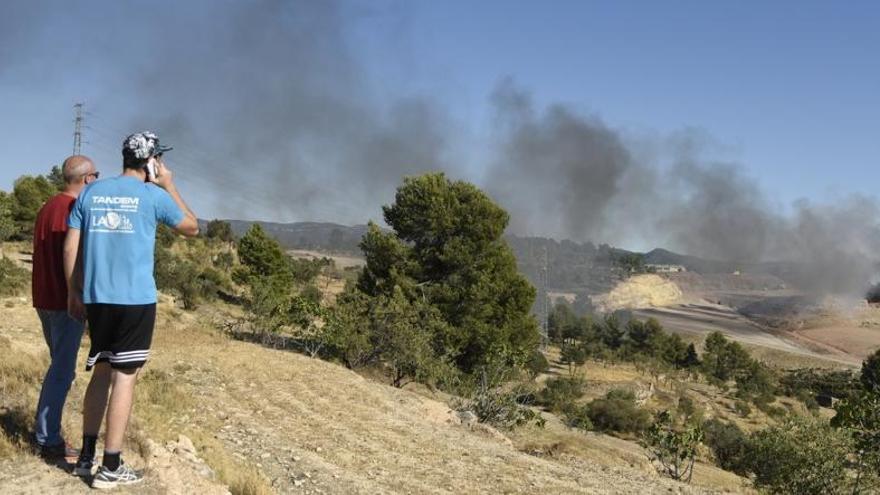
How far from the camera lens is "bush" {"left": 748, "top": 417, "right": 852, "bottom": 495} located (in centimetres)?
1330

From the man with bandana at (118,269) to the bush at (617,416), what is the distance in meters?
30.2

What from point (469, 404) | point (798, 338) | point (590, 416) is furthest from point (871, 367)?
point (469, 404)

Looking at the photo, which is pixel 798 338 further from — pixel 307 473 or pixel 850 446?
pixel 307 473

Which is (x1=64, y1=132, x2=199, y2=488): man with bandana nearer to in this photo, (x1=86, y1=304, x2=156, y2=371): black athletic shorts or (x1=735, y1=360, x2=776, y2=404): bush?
(x1=86, y1=304, x2=156, y2=371): black athletic shorts

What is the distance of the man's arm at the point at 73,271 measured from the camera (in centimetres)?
367

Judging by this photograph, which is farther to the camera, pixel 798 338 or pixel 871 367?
pixel 798 338

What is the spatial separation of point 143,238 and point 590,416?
31.3m

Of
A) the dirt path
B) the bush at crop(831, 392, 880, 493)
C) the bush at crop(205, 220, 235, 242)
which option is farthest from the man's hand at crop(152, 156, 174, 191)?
the dirt path

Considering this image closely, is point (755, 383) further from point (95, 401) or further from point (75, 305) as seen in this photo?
point (75, 305)

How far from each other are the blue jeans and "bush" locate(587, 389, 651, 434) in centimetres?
2983

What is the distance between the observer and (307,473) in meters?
7.61

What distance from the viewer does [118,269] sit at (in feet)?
11.6

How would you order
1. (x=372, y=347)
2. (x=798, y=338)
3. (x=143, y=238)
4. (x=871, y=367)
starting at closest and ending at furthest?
(x=143, y=238) < (x=372, y=347) < (x=871, y=367) < (x=798, y=338)

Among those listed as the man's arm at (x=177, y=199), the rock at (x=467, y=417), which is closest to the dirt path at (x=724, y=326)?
the rock at (x=467, y=417)
